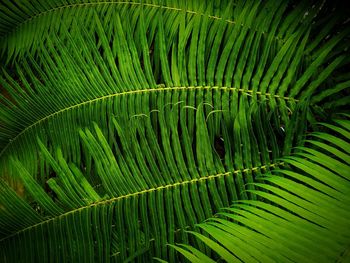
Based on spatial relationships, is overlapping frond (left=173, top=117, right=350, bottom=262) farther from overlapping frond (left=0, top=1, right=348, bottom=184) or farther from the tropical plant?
overlapping frond (left=0, top=1, right=348, bottom=184)

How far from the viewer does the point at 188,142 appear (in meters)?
1.06

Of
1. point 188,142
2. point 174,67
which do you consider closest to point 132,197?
point 188,142

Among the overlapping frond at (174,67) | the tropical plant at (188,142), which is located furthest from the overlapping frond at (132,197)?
the overlapping frond at (174,67)

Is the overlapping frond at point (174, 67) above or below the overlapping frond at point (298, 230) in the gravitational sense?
above

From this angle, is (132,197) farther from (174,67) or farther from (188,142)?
(174,67)

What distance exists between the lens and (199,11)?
1.22 metres

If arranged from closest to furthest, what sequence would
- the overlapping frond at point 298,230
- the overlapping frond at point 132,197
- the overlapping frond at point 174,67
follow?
the overlapping frond at point 298,230
the overlapping frond at point 132,197
the overlapping frond at point 174,67

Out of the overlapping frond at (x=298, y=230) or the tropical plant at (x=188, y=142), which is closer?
the overlapping frond at (x=298, y=230)

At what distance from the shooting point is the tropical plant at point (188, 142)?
0.87 metres

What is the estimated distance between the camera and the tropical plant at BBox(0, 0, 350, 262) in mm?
865

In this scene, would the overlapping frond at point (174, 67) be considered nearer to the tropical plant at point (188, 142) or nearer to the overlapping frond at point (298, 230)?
the tropical plant at point (188, 142)

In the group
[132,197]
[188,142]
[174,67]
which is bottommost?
[132,197]

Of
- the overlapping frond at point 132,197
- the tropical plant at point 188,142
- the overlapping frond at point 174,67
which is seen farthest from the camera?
the overlapping frond at point 174,67

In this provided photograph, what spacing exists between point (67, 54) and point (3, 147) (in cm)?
49
